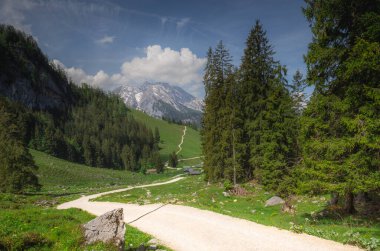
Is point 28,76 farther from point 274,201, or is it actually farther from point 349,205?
point 349,205

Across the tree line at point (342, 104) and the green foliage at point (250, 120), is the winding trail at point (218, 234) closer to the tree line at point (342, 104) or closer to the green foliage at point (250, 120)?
the tree line at point (342, 104)

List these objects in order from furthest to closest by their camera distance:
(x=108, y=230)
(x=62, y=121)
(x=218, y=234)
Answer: (x=62, y=121) → (x=218, y=234) → (x=108, y=230)

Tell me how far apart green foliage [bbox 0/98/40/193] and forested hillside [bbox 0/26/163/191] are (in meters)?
63.8

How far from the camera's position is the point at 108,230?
1058 cm

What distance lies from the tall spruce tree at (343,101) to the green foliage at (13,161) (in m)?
38.3

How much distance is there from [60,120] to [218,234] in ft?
567

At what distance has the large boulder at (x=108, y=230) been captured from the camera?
10.4 meters

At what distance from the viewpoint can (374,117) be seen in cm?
1409

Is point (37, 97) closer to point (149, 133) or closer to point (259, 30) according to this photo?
point (149, 133)

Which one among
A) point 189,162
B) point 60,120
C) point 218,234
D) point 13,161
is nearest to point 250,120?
point 218,234

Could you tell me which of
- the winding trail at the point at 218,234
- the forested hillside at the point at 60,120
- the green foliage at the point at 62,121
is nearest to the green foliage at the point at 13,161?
the winding trail at the point at 218,234

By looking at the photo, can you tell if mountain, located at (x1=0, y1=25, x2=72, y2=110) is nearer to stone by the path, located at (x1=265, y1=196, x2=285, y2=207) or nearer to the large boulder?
stone by the path, located at (x1=265, y1=196, x2=285, y2=207)

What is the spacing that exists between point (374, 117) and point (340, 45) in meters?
4.60

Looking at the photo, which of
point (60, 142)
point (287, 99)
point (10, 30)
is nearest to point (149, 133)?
point (60, 142)
